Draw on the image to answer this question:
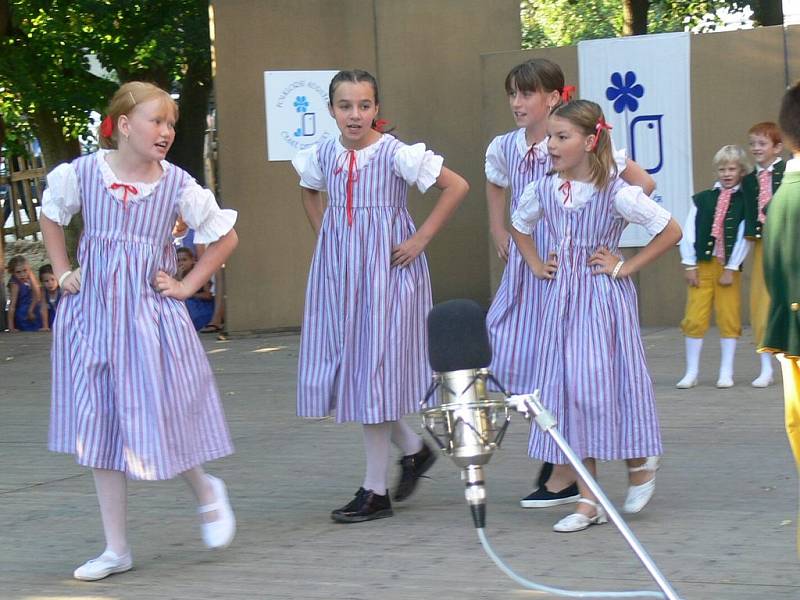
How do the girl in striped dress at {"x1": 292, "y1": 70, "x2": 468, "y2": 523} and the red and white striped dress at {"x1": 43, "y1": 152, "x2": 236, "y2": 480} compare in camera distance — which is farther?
the girl in striped dress at {"x1": 292, "y1": 70, "x2": 468, "y2": 523}

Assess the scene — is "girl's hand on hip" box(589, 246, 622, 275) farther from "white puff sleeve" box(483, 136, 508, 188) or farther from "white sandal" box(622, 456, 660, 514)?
"white puff sleeve" box(483, 136, 508, 188)

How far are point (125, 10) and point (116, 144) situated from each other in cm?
1235

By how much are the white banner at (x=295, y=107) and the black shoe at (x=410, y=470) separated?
7807mm

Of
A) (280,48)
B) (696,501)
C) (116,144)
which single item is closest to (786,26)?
(280,48)

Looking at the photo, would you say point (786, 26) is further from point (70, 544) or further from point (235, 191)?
point (70, 544)

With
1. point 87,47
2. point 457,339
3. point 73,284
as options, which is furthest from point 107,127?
point 87,47

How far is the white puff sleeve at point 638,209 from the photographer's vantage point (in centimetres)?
537

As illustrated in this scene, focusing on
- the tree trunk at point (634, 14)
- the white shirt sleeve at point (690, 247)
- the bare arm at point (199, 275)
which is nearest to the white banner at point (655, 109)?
the white shirt sleeve at point (690, 247)

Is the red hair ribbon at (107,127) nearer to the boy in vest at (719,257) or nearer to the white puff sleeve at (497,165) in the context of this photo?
the white puff sleeve at (497,165)

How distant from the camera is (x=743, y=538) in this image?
5.14 meters

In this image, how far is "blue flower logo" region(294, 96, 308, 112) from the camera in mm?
13648

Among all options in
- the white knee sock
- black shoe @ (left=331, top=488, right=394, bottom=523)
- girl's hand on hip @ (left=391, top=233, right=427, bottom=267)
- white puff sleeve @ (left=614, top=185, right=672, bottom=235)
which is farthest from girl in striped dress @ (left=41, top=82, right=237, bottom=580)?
white puff sleeve @ (left=614, top=185, right=672, bottom=235)

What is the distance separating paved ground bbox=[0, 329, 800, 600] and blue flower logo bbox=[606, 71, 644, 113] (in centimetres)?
497

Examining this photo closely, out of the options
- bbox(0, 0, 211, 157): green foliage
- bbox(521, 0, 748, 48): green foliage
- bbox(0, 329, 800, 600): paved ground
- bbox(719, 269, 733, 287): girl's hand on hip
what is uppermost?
bbox(521, 0, 748, 48): green foliage
